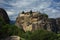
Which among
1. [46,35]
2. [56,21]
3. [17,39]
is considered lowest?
[56,21]

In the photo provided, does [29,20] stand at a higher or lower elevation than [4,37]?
lower

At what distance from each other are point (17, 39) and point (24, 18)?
9201 cm

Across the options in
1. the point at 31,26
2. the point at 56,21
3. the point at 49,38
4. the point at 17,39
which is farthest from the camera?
the point at 56,21

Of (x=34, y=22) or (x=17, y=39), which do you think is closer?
(x=17, y=39)

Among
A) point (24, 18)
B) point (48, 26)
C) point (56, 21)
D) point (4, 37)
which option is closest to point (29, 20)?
point (24, 18)

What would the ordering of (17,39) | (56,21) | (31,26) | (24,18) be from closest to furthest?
(17,39) → (31,26) → (24,18) → (56,21)

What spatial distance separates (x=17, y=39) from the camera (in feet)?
141

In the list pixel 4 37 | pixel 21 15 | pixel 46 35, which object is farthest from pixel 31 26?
pixel 4 37

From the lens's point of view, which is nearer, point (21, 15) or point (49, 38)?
point (49, 38)

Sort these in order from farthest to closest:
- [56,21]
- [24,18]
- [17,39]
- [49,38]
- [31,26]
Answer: [56,21] → [24,18] → [31,26] → [49,38] → [17,39]

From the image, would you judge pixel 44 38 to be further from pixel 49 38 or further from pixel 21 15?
pixel 21 15

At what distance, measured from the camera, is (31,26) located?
126 metres

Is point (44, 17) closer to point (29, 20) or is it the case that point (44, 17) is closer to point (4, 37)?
point (29, 20)

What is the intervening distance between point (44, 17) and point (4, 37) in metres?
88.1
